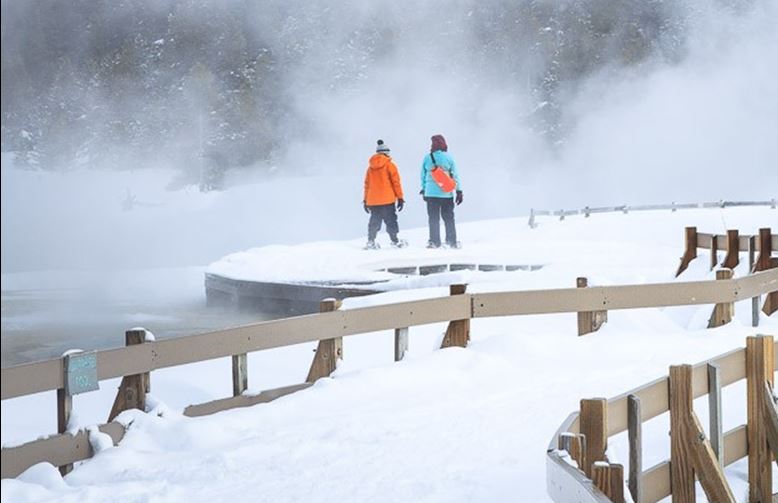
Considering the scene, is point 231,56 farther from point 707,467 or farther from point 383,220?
point 383,220

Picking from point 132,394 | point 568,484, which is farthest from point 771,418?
point 132,394

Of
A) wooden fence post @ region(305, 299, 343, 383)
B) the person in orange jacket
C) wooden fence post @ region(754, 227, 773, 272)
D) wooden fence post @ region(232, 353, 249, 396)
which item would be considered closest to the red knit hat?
the person in orange jacket

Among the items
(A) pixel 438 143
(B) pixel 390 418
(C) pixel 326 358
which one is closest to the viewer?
(B) pixel 390 418

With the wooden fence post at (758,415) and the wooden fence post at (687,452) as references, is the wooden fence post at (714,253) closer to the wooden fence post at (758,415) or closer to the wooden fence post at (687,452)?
the wooden fence post at (758,415)

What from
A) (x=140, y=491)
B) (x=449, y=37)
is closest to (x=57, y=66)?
(x=140, y=491)

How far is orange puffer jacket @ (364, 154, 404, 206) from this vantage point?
759 cm

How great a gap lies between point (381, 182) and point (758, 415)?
5.10m

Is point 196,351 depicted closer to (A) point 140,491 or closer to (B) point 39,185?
(A) point 140,491

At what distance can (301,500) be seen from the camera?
2895 millimetres

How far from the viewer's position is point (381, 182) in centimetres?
813

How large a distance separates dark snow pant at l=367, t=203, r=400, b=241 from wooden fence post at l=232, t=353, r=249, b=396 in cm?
458

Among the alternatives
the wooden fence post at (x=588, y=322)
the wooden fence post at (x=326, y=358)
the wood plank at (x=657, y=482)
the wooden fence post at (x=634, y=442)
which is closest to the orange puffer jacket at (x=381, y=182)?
the wooden fence post at (x=588, y=322)

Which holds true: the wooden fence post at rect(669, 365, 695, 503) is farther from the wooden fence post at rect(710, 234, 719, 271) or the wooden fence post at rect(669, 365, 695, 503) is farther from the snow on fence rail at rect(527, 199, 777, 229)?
the snow on fence rail at rect(527, 199, 777, 229)

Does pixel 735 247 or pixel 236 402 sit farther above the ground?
pixel 735 247
